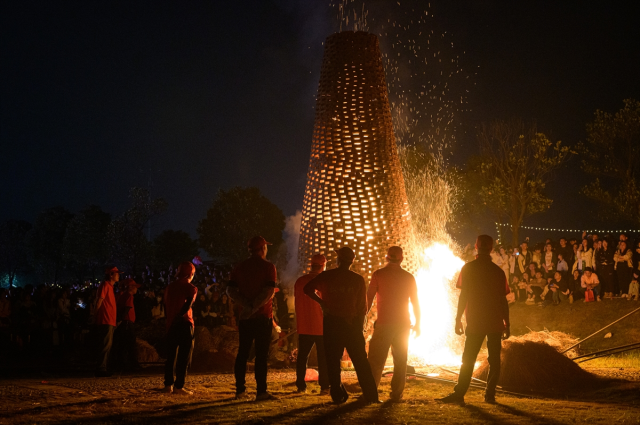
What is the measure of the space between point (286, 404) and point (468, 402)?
2.07 metres

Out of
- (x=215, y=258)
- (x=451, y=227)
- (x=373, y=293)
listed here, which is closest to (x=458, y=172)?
(x=451, y=227)

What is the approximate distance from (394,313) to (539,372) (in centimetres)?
312

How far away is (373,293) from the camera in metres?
7.22

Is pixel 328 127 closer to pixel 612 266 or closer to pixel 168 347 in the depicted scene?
pixel 168 347

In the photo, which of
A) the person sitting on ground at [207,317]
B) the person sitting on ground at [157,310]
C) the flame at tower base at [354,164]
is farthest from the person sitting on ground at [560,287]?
the person sitting on ground at [157,310]

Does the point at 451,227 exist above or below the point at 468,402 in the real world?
above

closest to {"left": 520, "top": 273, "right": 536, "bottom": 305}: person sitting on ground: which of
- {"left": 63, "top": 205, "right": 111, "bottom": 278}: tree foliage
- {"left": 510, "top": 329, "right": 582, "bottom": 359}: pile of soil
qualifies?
{"left": 510, "top": 329, "right": 582, "bottom": 359}: pile of soil

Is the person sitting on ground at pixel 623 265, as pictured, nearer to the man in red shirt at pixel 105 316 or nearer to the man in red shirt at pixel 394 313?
the man in red shirt at pixel 394 313

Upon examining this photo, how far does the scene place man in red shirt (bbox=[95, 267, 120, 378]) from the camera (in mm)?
9836

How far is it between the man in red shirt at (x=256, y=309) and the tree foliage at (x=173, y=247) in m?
55.3

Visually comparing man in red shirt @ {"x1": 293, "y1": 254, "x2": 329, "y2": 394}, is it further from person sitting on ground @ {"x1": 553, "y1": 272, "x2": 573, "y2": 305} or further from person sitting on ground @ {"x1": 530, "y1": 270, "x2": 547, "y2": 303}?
person sitting on ground @ {"x1": 530, "y1": 270, "x2": 547, "y2": 303}

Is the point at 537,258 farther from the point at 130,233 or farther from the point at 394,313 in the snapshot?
the point at 130,233

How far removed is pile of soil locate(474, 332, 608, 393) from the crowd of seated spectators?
8007 millimetres

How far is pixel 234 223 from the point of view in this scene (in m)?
52.2
